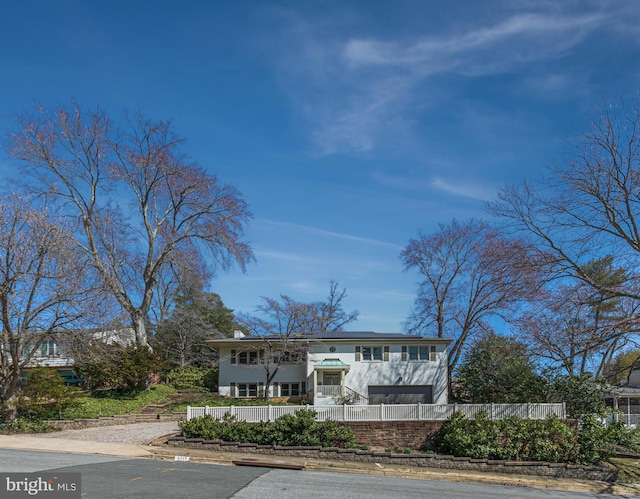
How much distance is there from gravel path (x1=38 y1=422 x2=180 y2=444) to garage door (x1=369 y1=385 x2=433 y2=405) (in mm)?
14345

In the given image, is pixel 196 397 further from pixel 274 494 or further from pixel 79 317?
pixel 274 494

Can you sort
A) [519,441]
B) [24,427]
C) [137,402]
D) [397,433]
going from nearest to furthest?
1. [519,441]
2. [24,427]
3. [397,433]
4. [137,402]

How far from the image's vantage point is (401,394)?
35.7m

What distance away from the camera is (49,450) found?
18703 millimetres

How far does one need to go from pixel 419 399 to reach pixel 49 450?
22799 millimetres

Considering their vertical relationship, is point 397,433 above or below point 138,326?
below

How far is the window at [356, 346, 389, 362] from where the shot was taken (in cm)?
3612

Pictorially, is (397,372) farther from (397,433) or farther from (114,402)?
(114,402)

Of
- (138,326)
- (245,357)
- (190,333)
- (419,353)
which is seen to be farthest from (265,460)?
(190,333)

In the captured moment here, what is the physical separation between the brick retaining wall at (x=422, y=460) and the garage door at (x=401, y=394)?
14.8m

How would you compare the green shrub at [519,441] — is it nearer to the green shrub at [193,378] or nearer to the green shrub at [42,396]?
the green shrub at [42,396]

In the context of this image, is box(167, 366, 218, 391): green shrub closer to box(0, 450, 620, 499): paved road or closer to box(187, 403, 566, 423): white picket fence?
box(187, 403, 566, 423): white picket fence

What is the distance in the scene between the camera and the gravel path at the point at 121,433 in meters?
21.8

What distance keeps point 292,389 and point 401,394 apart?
7.24 metres
